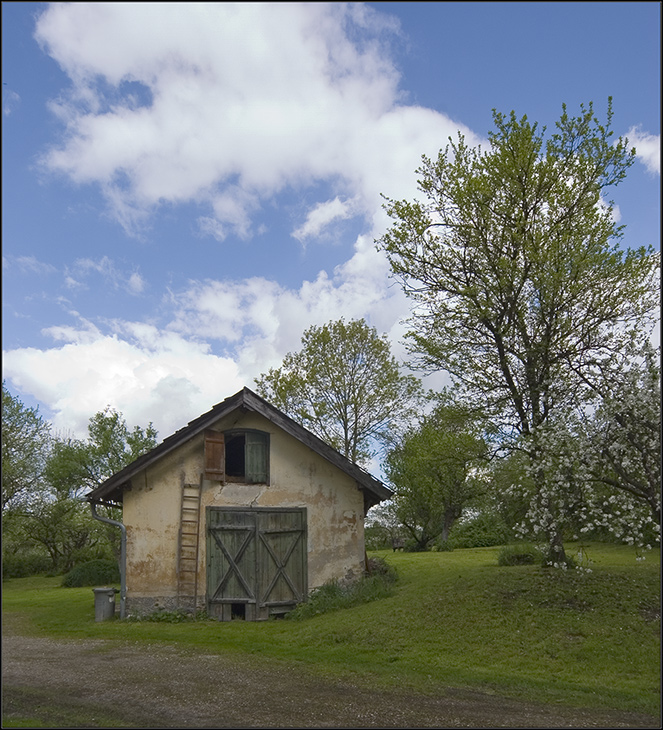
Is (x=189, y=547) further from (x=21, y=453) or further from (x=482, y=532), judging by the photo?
(x=482, y=532)

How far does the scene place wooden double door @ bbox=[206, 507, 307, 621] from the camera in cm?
1773

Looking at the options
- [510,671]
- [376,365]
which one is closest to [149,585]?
[510,671]

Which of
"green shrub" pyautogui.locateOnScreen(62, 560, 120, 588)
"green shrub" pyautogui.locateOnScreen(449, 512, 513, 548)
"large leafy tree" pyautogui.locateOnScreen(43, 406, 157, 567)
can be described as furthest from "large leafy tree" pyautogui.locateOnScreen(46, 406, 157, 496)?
"green shrub" pyautogui.locateOnScreen(449, 512, 513, 548)

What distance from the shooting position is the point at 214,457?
59.5ft

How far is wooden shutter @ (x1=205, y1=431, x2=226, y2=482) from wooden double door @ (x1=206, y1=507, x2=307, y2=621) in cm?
95

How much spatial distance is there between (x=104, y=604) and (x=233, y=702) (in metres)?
10.1

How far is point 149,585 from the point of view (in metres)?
17.5

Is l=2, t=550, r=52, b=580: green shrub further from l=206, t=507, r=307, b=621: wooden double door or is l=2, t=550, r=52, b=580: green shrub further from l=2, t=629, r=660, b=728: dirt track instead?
l=2, t=629, r=660, b=728: dirt track

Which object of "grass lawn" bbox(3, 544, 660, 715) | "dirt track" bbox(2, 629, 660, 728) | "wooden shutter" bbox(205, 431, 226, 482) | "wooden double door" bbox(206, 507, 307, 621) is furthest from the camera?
"wooden shutter" bbox(205, 431, 226, 482)

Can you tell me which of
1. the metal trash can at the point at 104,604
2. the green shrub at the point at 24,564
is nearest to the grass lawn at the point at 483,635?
the metal trash can at the point at 104,604

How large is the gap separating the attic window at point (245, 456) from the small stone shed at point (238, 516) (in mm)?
29

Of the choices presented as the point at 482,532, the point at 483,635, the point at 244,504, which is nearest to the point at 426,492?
the point at 482,532

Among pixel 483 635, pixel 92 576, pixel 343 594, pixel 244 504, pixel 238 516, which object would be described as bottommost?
pixel 92 576

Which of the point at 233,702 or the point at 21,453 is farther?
the point at 21,453
